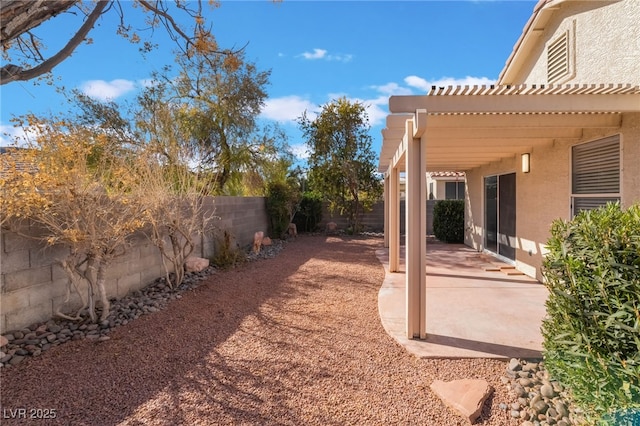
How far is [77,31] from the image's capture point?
15.0 feet

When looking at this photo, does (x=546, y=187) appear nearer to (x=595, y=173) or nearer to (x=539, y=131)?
(x=595, y=173)

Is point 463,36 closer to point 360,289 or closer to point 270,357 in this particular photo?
point 360,289

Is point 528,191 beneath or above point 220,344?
above

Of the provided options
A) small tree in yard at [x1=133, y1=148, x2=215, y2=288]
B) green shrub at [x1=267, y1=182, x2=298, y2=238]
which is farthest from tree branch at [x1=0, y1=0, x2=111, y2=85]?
green shrub at [x1=267, y1=182, x2=298, y2=238]

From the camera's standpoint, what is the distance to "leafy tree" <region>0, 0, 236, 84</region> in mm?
3309

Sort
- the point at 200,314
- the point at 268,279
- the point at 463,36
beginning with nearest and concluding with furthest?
1. the point at 200,314
2. the point at 268,279
3. the point at 463,36

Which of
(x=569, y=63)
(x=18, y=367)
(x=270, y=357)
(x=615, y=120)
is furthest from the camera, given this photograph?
(x=569, y=63)

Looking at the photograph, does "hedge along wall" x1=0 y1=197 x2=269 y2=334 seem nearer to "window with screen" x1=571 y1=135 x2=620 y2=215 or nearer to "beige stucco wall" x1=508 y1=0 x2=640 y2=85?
"window with screen" x1=571 y1=135 x2=620 y2=215

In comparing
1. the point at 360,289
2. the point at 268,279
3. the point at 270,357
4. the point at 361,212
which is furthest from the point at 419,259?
the point at 361,212

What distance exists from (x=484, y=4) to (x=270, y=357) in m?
8.02

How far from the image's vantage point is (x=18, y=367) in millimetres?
3822

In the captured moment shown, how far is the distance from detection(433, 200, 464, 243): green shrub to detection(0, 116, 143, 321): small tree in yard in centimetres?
1205

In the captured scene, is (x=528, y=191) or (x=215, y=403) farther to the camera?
(x=528, y=191)

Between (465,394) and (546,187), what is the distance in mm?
5838
